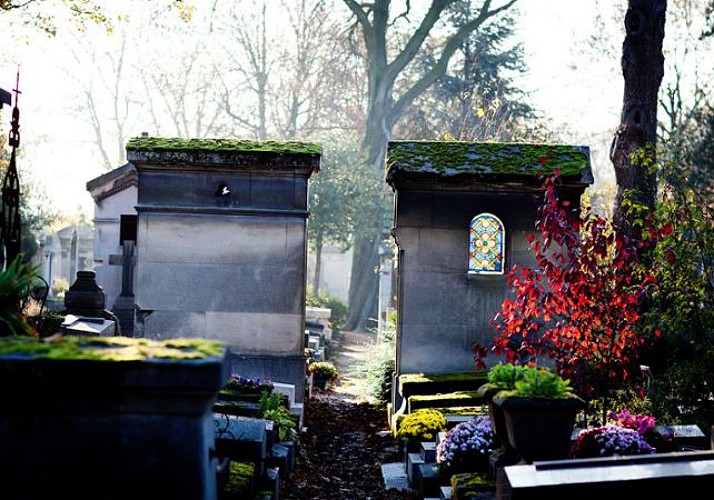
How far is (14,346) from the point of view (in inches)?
190

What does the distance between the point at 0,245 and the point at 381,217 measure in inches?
1083

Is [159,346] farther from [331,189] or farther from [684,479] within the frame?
[331,189]

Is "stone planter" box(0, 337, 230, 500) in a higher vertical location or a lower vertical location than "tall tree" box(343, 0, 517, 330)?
lower

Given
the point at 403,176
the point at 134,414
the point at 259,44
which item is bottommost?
the point at 134,414

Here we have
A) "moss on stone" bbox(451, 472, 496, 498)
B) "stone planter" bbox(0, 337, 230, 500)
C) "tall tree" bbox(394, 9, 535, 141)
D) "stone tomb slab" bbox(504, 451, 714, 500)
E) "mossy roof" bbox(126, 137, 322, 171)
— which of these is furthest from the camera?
"tall tree" bbox(394, 9, 535, 141)

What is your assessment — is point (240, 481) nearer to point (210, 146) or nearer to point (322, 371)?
point (210, 146)

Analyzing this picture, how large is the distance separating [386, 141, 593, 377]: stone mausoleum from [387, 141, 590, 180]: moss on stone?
26 millimetres

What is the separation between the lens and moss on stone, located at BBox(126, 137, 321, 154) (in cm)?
1305

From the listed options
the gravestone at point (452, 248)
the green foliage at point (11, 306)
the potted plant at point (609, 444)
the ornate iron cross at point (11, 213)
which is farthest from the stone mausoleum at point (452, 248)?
the green foliage at point (11, 306)

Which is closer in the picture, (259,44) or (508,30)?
(508,30)

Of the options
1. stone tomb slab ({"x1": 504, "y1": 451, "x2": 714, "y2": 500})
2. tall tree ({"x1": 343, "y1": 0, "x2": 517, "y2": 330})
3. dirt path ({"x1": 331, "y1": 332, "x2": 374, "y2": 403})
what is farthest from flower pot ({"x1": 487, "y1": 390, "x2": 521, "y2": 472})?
tall tree ({"x1": 343, "y1": 0, "x2": 517, "y2": 330})

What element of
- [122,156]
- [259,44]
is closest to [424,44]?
[259,44]

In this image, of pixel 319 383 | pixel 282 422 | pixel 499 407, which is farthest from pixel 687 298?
pixel 319 383

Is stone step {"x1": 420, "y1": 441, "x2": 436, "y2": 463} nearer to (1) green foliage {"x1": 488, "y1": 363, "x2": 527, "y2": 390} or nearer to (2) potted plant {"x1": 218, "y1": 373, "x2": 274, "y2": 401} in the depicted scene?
(1) green foliage {"x1": 488, "y1": 363, "x2": 527, "y2": 390}
